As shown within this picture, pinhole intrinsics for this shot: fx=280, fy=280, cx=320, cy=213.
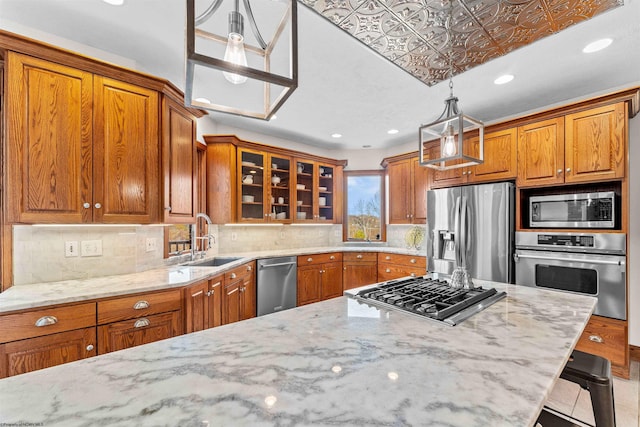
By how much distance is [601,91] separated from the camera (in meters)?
2.80

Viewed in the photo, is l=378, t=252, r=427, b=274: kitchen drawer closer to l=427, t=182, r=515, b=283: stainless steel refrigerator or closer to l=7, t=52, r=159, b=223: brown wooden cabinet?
l=427, t=182, r=515, b=283: stainless steel refrigerator

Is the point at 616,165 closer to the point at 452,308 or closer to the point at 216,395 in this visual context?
the point at 452,308

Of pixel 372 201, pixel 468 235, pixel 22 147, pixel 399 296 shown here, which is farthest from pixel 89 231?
pixel 372 201

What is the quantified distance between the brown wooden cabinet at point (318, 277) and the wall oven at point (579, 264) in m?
2.30

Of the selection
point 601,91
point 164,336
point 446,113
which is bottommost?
point 164,336

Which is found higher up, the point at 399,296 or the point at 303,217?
the point at 303,217

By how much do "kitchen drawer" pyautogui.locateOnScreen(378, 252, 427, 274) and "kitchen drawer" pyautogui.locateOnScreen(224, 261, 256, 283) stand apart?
1940 millimetres

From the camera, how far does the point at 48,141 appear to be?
5.74ft

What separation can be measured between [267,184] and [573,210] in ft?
11.1

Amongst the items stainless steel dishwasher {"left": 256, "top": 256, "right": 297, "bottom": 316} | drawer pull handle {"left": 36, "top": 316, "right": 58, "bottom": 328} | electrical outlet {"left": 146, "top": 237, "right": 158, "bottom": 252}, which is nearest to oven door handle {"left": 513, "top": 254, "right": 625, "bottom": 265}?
stainless steel dishwasher {"left": 256, "top": 256, "right": 297, "bottom": 316}

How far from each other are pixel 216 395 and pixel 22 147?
2.04m

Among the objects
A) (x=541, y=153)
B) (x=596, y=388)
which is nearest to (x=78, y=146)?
(x=596, y=388)

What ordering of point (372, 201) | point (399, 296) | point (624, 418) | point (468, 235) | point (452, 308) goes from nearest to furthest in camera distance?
point (452, 308)
point (399, 296)
point (624, 418)
point (468, 235)
point (372, 201)

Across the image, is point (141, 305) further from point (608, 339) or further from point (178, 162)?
point (608, 339)
